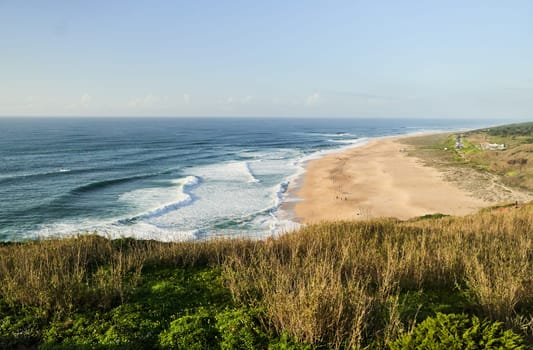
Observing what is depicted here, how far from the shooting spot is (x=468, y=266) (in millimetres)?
6742

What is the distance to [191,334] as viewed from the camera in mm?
5211

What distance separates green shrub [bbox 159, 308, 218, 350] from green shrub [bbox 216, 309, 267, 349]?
142 mm

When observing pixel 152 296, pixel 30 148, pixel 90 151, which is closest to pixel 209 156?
pixel 90 151

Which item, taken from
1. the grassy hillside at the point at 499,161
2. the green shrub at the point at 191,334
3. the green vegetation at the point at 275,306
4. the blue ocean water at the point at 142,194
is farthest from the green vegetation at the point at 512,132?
the green shrub at the point at 191,334

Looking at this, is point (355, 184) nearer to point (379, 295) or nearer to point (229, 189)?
point (229, 189)

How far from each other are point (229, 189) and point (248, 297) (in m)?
27.0

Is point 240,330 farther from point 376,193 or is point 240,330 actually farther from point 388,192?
point 388,192

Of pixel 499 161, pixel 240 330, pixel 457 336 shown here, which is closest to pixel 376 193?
pixel 499 161

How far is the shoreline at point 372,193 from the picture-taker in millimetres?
25938

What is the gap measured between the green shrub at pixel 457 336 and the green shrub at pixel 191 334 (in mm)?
2622

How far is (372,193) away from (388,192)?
1657 millimetres

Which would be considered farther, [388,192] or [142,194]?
[388,192]

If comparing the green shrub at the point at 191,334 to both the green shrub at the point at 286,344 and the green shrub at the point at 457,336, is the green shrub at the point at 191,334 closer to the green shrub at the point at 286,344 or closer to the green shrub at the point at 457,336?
the green shrub at the point at 286,344

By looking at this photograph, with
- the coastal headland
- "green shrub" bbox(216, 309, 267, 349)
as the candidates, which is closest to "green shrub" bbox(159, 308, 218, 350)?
"green shrub" bbox(216, 309, 267, 349)
